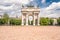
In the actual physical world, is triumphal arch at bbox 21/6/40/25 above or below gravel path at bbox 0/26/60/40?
above

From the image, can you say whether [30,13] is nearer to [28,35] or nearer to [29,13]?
[29,13]

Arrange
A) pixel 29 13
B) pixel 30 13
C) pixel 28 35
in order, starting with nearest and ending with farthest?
1. pixel 28 35
2. pixel 29 13
3. pixel 30 13

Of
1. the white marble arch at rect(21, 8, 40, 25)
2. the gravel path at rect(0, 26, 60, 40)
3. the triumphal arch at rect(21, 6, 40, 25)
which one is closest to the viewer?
the gravel path at rect(0, 26, 60, 40)

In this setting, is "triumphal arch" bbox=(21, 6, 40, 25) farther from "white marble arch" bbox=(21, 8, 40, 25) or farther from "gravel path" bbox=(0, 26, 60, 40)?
"gravel path" bbox=(0, 26, 60, 40)

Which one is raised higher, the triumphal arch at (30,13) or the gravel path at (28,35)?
the triumphal arch at (30,13)

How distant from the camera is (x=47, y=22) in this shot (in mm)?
55000

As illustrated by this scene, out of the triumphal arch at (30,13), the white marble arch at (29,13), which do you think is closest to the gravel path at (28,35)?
the triumphal arch at (30,13)

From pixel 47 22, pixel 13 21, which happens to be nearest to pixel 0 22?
pixel 13 21

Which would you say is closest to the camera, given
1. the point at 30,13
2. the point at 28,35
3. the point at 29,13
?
the point at 28,35

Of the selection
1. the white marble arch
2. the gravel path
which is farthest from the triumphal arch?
the gravel path

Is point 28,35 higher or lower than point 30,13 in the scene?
lower

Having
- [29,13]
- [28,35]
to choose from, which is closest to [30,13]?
[29,13]

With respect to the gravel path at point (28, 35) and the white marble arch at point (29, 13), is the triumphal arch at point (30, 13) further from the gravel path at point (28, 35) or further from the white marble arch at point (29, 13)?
the gravel path at point (28, 35)

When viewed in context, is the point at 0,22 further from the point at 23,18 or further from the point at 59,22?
the point at 59,22
